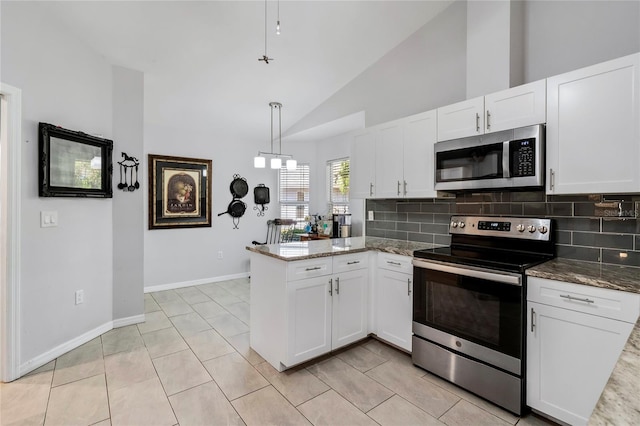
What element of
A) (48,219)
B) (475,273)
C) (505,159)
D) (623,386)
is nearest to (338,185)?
(505,159)

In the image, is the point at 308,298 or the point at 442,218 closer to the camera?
the point at 308,298

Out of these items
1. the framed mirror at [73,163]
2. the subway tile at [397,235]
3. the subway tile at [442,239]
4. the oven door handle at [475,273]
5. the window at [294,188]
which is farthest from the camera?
the window at [294,188]

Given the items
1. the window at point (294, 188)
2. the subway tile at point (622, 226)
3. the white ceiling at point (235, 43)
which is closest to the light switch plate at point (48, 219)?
the white ceiling at point (235, 43)

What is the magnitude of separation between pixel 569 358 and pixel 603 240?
840 millimetres

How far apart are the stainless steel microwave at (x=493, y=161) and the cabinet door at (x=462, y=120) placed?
0.23 ft

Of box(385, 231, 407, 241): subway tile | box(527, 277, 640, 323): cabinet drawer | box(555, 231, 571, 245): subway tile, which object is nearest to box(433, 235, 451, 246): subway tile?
box(385, 231, 407, 241): subway tile

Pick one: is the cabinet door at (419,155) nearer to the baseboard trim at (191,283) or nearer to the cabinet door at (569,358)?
the cabinet door at (569,358)

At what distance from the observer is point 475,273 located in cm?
205

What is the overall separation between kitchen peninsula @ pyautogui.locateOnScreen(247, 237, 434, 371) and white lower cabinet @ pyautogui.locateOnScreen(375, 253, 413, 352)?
88 millimetres

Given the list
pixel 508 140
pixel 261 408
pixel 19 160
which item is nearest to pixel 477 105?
pixel 508 140

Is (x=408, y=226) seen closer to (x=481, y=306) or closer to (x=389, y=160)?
(x=389, y=160)

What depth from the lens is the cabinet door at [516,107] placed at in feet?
6.73

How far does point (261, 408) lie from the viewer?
1979mm

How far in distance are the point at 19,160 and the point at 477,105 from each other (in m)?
3.49
